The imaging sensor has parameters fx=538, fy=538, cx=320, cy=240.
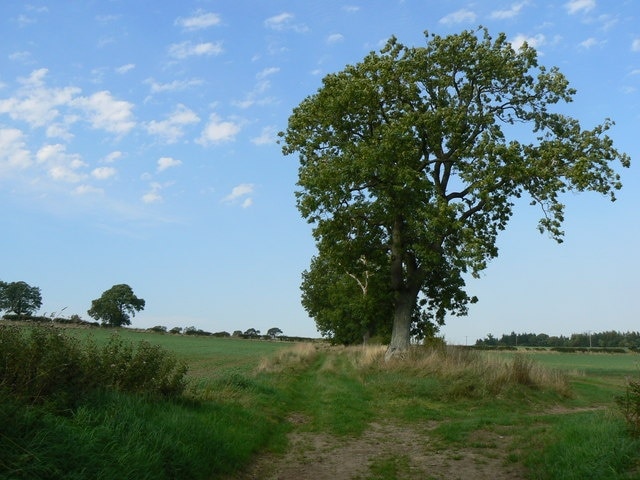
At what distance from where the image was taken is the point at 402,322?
2766cm

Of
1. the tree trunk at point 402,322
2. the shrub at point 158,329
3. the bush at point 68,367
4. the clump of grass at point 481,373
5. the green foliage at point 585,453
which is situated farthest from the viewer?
the shrub at point 158,329

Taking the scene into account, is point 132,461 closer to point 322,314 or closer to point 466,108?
point 466,108

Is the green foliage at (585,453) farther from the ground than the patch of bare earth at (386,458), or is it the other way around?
the green foliage at (585,453)

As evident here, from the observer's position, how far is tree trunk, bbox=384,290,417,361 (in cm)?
2734

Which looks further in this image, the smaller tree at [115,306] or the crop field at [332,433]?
the smaller tree at [115,306]

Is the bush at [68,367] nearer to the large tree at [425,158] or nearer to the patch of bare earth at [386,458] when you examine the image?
the patch of bare earth at [386,458]

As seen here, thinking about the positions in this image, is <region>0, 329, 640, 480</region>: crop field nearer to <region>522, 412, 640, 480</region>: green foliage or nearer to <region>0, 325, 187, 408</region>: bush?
<region>522, 412, 640, 480</region>: green foliage

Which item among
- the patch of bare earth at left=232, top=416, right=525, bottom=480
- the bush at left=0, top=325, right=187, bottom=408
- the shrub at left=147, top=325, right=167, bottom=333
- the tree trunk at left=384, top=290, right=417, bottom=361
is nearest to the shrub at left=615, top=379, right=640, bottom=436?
the patch of bare earth at left=232, top=416, right=525, bottom=480

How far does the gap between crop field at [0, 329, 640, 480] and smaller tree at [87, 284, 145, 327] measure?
131 meters

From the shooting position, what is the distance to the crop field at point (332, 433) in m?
5.84

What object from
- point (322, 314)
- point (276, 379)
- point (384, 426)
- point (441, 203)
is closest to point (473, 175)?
point (441, 203)

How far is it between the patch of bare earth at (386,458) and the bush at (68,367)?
2.56 metres

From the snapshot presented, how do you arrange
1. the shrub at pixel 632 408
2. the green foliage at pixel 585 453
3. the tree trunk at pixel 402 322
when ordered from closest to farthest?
the green foliage at pixel 585 453 → the shrub at pixel 632 408 → the tree trunk at pixel 402 322

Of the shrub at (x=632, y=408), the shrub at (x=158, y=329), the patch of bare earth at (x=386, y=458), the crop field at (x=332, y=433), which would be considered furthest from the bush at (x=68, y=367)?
the shrub at (x=158, y=329)
